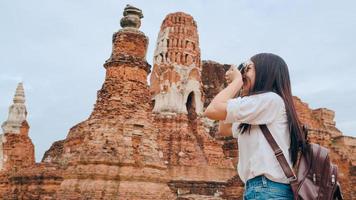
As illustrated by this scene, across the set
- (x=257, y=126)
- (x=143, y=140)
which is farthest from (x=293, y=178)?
(x=143, y=140)

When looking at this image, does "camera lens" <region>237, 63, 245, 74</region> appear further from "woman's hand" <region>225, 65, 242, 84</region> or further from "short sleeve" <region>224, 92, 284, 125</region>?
"short sleeve" <region>224, 92, 284, 125</region>

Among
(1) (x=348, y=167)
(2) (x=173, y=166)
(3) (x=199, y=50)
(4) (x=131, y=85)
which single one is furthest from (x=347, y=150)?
(4) (x=131, y=85)

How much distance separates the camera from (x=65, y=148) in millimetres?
17156

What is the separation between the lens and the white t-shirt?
2.17 m

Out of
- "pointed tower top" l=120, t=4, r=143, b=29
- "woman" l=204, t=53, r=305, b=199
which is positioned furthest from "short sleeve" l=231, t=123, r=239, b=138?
"pointed tower top" l=120, t=4, r=143, b=29

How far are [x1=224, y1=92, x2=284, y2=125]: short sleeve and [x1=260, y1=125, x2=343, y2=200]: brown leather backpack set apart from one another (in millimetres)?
96

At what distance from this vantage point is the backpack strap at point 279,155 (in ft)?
6.81

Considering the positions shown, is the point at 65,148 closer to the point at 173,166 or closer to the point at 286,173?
the point at 173,166

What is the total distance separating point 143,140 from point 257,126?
21.9ft

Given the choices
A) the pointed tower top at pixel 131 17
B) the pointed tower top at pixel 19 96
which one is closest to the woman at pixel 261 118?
the pointed tower top at pixel 131 17

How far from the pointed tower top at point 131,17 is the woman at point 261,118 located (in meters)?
7.21

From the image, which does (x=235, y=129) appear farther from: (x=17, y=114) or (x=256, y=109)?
(x=17, y=114)

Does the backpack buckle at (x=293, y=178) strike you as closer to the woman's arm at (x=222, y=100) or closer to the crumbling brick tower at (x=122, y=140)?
the woman's arm at (x=222, y=100)

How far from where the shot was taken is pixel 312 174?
2102 millimetres
